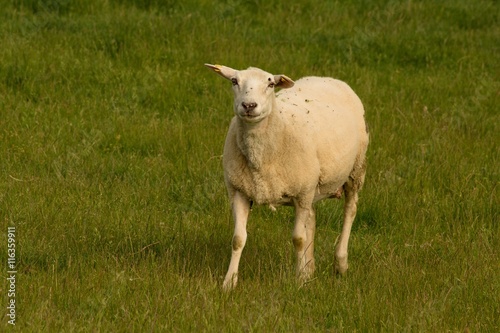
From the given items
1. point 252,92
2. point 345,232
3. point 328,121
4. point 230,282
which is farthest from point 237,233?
point 345,232

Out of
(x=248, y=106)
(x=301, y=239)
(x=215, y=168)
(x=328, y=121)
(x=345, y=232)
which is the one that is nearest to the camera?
(x=248, y=106)

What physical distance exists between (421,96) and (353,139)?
4.33m

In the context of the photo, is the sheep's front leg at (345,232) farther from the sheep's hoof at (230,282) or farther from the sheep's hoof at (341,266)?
the sheep's hoof at (230,282)

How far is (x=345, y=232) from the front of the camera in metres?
7.89

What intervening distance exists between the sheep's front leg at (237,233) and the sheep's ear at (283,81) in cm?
76

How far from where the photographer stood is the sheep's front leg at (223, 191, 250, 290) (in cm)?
677

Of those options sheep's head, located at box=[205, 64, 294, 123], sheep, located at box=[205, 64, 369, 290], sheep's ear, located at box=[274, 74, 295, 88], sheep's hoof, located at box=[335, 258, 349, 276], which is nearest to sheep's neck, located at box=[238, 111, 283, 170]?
sheep, located at box=[205, 64, 369, 290]

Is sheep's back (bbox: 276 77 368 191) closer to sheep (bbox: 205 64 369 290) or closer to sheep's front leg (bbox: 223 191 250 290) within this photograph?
sheep (bbox: 205 64 369 290)

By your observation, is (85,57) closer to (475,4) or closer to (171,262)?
(171,262)

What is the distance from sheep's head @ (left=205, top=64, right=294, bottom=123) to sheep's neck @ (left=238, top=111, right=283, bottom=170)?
0.38 feet

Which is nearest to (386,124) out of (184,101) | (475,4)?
(184,101)

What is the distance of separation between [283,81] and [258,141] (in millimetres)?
434

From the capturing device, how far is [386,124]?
10750mm

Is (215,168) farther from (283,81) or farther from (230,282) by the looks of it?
(230,282)
